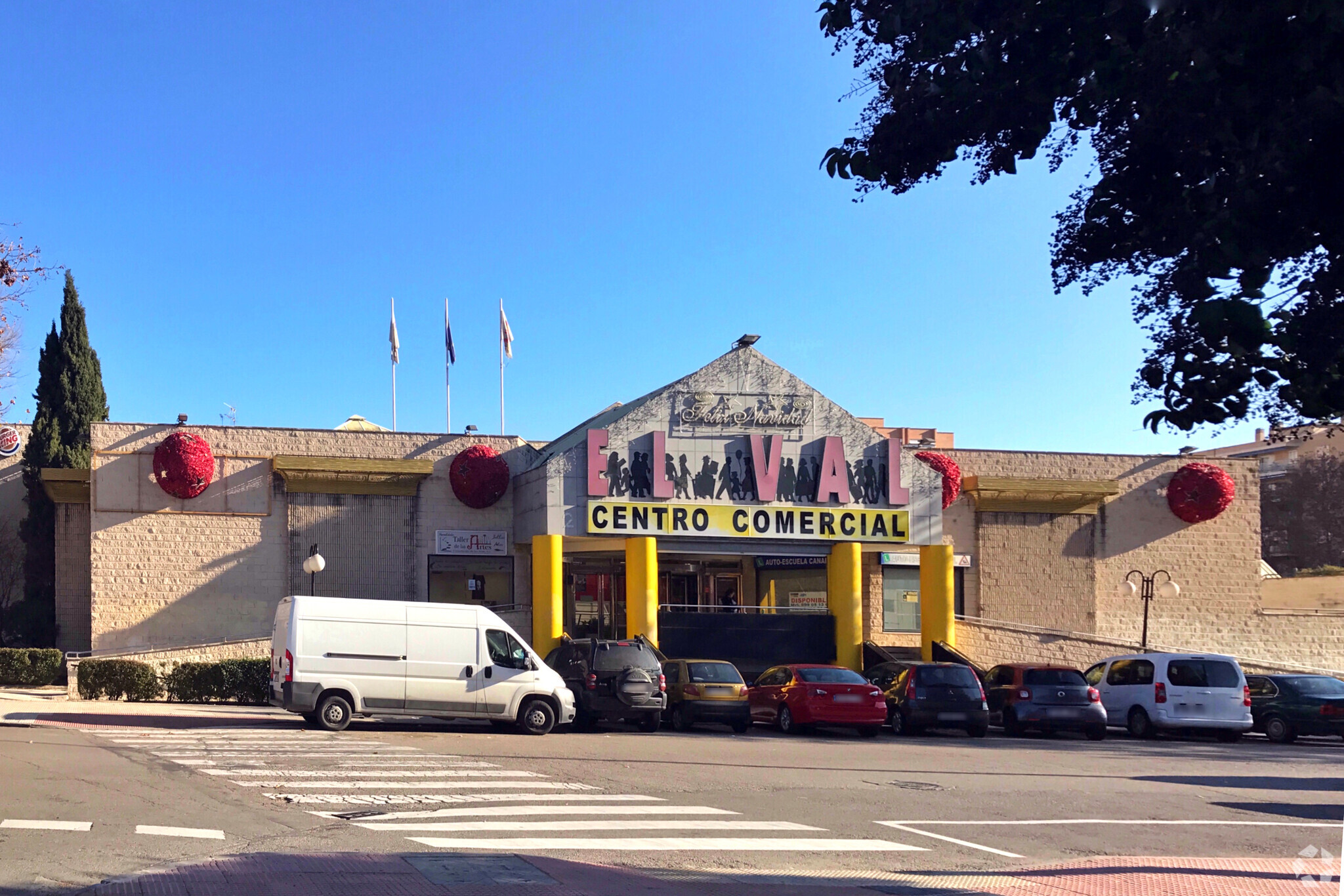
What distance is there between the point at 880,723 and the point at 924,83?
1771 cm

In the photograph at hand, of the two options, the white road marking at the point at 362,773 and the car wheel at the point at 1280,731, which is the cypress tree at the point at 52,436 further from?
the car wheel at the point at 1280,731

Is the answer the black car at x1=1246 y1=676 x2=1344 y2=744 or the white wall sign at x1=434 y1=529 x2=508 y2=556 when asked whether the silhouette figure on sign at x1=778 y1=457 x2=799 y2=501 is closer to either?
the white wall sign at x1=434 y1=529 x2=508 y2=556

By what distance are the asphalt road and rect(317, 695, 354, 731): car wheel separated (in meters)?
0.52

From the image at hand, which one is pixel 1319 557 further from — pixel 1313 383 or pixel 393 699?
pixel 1313 383

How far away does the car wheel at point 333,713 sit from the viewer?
20047mm

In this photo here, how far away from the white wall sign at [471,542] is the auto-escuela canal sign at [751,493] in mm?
4266

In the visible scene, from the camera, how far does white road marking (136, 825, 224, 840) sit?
9.76 metres

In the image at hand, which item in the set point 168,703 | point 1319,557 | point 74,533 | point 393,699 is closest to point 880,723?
point 393,699

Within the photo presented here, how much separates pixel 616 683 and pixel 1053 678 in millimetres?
8583

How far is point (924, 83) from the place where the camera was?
23.4 feet

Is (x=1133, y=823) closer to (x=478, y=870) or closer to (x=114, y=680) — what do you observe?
(x=478, y=870)

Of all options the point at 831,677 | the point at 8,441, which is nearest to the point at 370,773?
the point at 831,677

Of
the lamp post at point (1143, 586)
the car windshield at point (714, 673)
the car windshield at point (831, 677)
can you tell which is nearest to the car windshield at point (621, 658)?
the car windshield at point (714, 673)

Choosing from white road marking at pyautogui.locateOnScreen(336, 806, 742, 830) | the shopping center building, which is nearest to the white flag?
the shopping center building
